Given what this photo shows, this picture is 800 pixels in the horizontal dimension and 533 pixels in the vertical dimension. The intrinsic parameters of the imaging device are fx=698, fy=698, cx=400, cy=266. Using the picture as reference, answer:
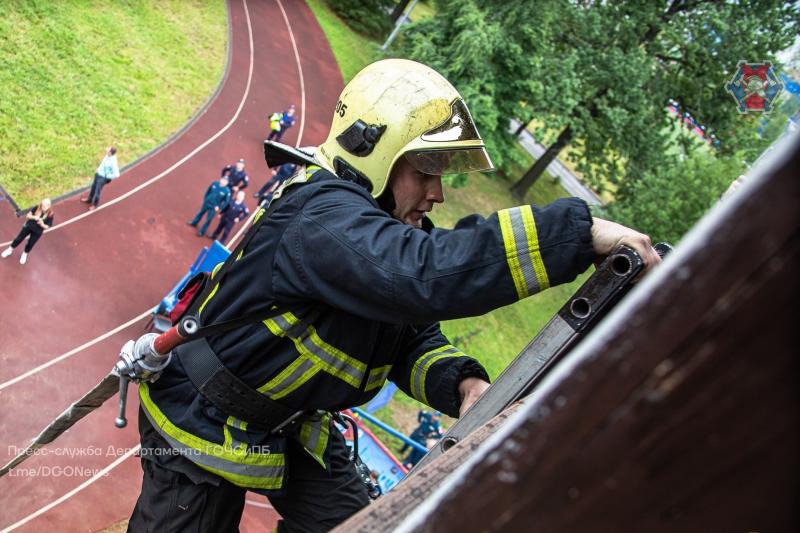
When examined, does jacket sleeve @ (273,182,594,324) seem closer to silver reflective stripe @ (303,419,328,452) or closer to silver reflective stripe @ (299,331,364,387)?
silver reflective stripe @ (299,331,364,387)

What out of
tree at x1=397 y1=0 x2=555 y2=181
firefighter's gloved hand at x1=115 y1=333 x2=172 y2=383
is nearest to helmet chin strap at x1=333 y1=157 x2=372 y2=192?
firefighter's gloved hand at x1=115 y1=333 x2=172 y2=383

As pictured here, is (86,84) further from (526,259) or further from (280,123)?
(526,259)

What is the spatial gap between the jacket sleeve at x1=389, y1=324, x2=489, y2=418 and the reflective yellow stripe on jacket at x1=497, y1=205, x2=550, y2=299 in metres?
1.37

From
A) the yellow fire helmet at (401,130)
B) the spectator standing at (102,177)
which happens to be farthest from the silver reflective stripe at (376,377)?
the spectator standing at (102,177)

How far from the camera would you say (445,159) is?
3.75m

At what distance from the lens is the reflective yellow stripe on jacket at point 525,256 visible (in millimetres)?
2490

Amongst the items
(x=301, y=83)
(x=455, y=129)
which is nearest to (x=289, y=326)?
(x=455, y=129)

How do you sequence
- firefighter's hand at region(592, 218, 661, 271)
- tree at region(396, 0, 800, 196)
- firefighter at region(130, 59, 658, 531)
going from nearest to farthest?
firefighter's hand at region(592, 218, 661, 271) → firefighter at region(130, 59, 658, 531) → tree at region(396, 0, 800, 196)

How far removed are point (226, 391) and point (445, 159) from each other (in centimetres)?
167

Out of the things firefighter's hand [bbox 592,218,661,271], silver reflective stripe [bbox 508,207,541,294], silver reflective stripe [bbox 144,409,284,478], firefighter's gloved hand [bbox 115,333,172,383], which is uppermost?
firefighter's hand [bbox 592,218,661,271]

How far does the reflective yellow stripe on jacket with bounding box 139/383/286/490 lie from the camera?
11.7 feet

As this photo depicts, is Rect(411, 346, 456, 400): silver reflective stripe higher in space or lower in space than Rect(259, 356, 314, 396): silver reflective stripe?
higher

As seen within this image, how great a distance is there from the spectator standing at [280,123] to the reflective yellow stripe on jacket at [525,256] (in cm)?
2182

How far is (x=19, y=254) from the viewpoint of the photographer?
13820 millimetres
